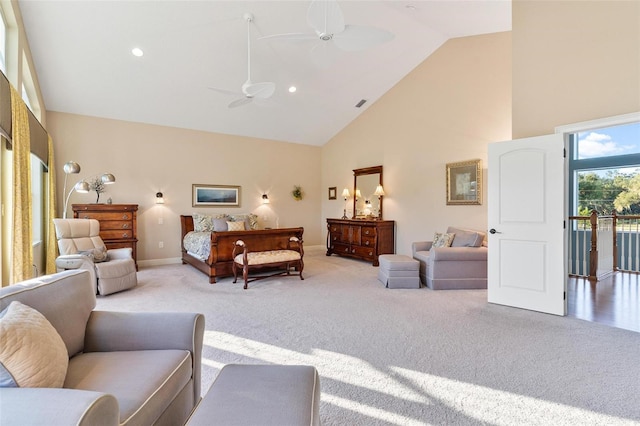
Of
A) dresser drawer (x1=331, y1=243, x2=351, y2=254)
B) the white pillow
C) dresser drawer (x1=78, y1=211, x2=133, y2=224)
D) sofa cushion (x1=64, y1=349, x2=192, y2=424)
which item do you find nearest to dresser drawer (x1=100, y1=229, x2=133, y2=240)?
dresser drawer (x1=78, y1=211, x2=133, y2=224)

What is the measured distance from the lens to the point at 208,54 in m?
4.86

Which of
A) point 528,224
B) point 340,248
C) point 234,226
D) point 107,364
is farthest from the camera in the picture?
point 340,248

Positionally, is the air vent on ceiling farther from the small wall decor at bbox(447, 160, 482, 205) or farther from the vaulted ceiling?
the small wall decor at bbox(447, 160, 482, 205)

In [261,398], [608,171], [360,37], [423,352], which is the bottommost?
[423,352]

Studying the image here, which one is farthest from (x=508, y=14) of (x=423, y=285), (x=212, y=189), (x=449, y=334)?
(x=212, y=189)

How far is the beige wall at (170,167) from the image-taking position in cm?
585

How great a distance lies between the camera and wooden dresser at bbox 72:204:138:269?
544cm

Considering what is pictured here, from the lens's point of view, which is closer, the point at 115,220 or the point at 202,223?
the point at 115,220

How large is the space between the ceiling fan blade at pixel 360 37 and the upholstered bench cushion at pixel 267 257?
321cm

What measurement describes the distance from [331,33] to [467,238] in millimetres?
A: 3640

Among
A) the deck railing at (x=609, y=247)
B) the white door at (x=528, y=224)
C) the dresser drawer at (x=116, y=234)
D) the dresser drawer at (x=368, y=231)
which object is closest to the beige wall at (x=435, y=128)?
the dresser drawer at (x=368, y=231)

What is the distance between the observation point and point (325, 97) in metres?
6.49

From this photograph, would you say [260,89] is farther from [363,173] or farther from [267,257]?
[363,173]

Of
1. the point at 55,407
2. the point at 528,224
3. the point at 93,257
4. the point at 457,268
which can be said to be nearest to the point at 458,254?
the point at 457,268
